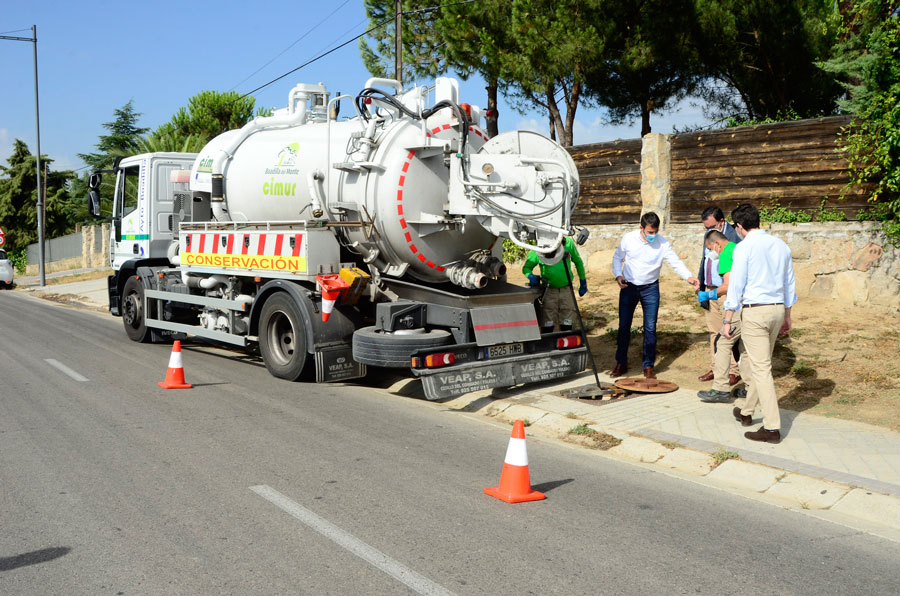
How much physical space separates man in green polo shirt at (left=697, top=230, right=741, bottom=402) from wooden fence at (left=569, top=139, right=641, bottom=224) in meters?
6.06

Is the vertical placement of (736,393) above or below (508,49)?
below

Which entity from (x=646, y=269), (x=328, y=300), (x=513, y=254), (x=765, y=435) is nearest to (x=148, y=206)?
(x=328, y=300)

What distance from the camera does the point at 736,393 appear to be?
8.47 meters

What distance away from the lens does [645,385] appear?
873 cm

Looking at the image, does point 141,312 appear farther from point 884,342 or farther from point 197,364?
point 884,342

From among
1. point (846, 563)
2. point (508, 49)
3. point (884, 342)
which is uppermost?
point (508, 49)

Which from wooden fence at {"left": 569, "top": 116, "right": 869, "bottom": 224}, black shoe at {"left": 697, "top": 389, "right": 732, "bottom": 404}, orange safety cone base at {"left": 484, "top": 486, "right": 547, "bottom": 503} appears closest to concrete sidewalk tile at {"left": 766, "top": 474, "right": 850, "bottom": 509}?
orange safety cone base at {"left": 484, "top": 486, "right": 547, "bottom": 503}

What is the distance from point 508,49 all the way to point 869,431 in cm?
1617

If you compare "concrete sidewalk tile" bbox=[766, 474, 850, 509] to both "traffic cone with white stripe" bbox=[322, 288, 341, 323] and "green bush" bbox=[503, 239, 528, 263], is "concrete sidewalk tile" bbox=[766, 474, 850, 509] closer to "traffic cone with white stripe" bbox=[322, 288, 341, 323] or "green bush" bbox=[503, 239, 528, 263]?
"traffic cone with white stripe" bbox=[322, 288, 341, 323]

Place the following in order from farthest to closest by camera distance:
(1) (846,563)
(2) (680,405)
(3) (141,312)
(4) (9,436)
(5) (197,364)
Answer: (3) (141,312)
(5) (197,364)
(2) (680,405)
(4) (9,436)
(1) (846,563)

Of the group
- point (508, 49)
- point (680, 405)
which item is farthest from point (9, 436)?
point (508, 49)

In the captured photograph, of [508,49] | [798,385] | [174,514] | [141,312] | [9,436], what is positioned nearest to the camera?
[174,514]

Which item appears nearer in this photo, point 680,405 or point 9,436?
point 9,436

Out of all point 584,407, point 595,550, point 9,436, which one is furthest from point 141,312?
point 595,550
